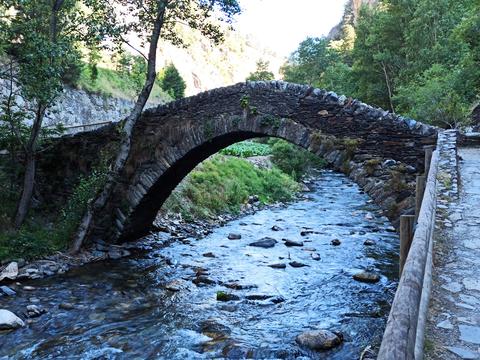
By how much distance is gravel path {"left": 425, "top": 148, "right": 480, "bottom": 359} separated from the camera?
2.33 metres

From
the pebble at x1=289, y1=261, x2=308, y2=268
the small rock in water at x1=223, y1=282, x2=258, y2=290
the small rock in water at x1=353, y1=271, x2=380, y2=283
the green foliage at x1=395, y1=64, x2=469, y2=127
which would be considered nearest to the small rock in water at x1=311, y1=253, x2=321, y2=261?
the pebble at x1=289, y1=261, x2=308, y2=268

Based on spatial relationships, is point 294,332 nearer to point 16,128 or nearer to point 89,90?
point 16,128

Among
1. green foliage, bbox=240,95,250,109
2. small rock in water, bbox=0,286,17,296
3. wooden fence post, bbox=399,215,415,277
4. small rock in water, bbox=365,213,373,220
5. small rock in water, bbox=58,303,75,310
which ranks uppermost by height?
green foliage, bbox=240,95,250,109

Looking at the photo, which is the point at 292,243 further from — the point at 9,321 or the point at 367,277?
the point at 9,321

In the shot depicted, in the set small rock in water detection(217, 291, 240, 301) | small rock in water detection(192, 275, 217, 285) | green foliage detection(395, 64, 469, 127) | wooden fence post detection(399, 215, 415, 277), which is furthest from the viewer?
green foliage detection(395, 64, 469, 127)

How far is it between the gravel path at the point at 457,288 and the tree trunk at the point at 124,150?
23.5ft

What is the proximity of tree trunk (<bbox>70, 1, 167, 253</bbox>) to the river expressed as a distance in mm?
927

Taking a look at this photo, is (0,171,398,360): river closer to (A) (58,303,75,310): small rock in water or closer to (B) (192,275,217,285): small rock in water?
(B) (192,275,217,285): small rock in water

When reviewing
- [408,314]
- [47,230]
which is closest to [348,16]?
[47,230]

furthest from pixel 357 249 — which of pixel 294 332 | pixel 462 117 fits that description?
pixel 462 117

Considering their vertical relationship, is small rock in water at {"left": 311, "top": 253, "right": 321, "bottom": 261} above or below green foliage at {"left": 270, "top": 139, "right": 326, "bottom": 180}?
below

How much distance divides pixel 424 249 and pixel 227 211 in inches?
516

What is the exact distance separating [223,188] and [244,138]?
639 cm

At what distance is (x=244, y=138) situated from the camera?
34.2ft
